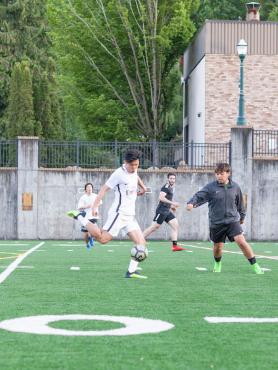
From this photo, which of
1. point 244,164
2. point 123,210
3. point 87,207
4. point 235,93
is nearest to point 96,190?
point 244,164

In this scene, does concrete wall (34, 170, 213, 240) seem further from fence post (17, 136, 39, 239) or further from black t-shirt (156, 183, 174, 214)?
black t-shirt (156, 183, 174, 214)

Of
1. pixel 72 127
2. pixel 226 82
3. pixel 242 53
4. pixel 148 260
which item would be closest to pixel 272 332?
pixel 148 260

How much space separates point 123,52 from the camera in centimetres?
4397

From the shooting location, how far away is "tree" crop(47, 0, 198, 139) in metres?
42.5

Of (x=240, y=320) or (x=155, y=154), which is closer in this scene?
(x=240, y=320)

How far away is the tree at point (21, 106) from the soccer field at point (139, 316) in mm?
23626

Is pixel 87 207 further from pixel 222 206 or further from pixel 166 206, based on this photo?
pixel 222 206

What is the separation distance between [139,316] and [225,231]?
633cm

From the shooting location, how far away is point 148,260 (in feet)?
63.6

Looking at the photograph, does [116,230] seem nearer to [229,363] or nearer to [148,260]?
[148,260]

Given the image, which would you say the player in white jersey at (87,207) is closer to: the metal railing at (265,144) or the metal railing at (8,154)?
the metal railing at (8,154)

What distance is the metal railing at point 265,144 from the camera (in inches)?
1382

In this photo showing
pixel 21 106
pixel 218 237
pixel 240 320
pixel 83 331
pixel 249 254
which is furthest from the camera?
pixel 21 106

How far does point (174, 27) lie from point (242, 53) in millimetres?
11052
